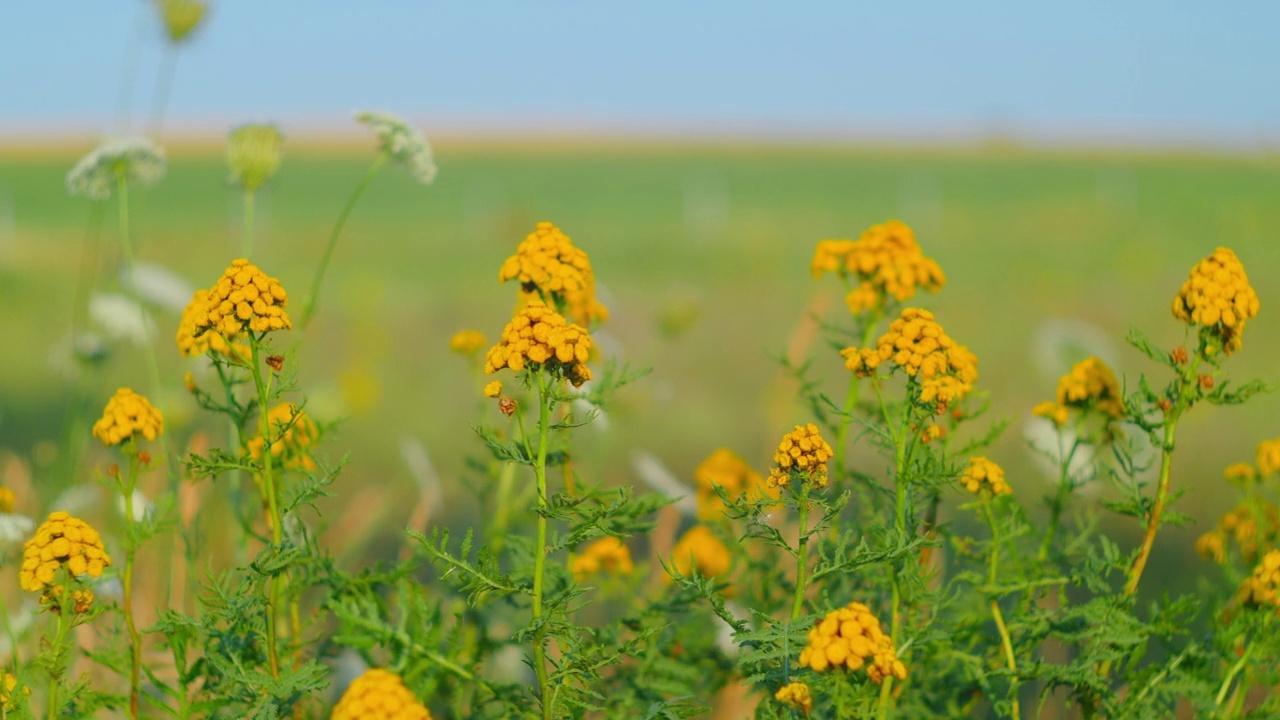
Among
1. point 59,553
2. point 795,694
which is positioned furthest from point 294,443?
point 795,694

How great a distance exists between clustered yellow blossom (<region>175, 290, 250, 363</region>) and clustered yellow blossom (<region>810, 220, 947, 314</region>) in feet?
3.47

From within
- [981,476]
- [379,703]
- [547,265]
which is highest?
[547,265]

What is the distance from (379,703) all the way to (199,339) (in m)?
0.81

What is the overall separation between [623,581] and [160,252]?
17704 mm

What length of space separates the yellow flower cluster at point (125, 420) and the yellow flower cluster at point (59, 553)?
202mm

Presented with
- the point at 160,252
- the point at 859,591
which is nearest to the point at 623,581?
the point at 859,591

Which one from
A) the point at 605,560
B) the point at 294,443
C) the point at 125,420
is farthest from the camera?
the point at 605,560

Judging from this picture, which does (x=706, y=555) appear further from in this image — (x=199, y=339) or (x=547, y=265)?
(x=199, y=339)

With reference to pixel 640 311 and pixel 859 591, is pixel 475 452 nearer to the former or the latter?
pixel 859 591

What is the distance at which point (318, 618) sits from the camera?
190cm

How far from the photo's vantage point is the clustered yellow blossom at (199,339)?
1.75 m

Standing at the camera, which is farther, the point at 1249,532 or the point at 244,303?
the point at 1249,532

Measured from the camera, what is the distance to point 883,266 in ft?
6.95

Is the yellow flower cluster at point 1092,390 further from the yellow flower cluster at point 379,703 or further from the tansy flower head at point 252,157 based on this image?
the tansy flower head at point 252,157
